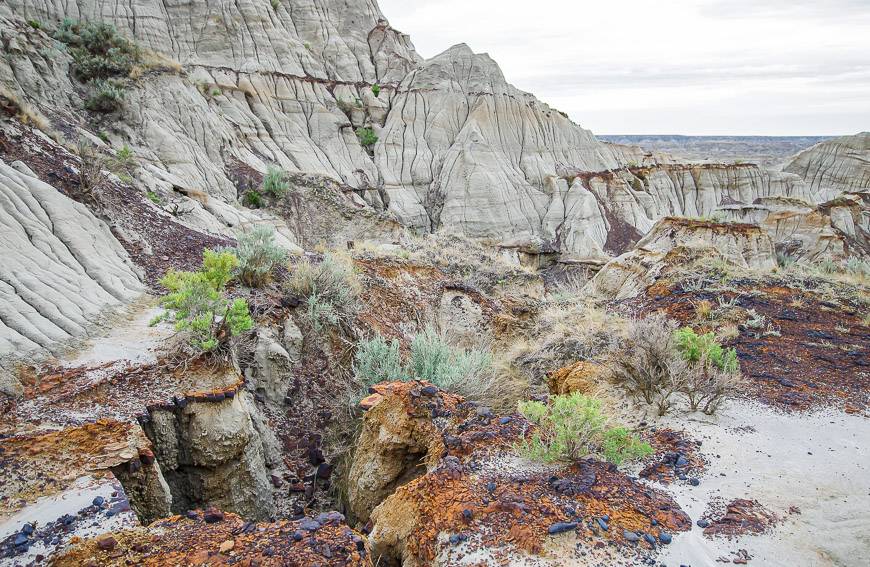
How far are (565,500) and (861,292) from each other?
30.5 ft

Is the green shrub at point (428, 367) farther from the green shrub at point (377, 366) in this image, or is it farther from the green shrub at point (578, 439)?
the green shrub at point (578, 439)

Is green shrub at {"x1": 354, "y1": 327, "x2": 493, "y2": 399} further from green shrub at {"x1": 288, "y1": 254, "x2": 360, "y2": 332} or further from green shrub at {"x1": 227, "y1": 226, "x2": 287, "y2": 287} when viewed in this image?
green shrub at {"x1": 227, "y1": 226, "x2": 287, "y2": 287}

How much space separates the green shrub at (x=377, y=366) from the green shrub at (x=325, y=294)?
1.11 metres

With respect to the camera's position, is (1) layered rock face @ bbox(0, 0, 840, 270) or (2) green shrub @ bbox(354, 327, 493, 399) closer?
(2) green shrub @ bbox(354, 327, 493, 399)

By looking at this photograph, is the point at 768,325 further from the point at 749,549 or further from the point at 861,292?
the point at 749,549

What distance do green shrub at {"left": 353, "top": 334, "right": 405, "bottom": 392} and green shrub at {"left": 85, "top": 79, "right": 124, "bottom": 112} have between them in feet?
55.9

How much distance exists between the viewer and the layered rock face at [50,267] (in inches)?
220

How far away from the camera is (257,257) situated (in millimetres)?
8047

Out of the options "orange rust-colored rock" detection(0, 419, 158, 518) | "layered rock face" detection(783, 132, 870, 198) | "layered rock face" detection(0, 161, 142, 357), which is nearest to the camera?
"orange rust-colored rock" detection(0, 419, 158, 518)

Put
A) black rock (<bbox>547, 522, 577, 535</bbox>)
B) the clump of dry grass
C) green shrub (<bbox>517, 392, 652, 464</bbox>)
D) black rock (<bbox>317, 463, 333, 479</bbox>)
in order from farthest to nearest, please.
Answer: the clump of dry grass
black rock (<bbox>317, 463, 333, 479</bbox>)
green shrub (<bbox>517, 392, 652, 464</bbox>)
black rock (<bbox>547, 522, 577, 535</bbox>)

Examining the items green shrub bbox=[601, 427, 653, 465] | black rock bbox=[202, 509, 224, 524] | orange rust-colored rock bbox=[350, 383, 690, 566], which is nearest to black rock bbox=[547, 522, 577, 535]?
orange rust-colored rock bbox=[350, 383, 690, 566]

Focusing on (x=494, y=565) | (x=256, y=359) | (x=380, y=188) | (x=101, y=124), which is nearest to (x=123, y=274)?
(x=256, y=359)

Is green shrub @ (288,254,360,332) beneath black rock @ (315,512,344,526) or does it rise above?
above

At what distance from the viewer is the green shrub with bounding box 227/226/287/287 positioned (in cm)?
780
